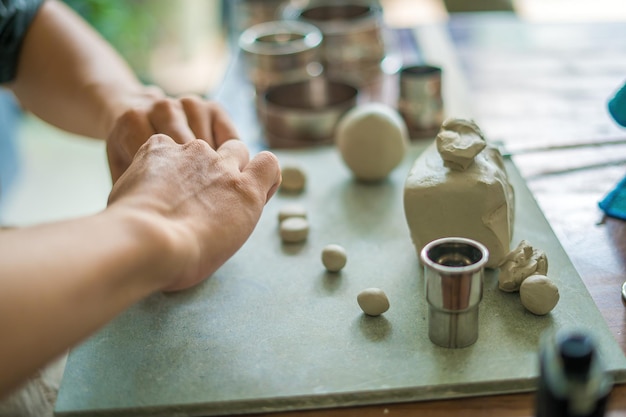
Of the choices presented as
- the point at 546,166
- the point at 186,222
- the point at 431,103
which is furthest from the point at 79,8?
the point at 186,222

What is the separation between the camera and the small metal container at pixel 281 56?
60.1 inches

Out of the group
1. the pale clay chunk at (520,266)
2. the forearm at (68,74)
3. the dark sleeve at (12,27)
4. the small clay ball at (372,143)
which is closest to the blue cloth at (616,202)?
the pale clay chunk at (520,266)

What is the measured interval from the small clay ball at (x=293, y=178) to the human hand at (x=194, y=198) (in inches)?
12.4

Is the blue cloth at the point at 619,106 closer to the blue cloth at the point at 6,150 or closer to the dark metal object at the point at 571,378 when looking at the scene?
the dark metal object at the point at 571,378

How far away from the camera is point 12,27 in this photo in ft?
4.31

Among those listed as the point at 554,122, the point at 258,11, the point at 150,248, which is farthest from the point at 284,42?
the point at 150,248

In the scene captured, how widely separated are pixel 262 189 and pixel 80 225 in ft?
0.78

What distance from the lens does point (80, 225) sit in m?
0.68

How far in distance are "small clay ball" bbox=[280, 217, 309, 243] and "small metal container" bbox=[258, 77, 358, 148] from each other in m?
0.35

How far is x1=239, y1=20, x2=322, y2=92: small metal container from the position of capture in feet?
5.01

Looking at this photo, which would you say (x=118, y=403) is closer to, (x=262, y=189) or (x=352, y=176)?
(x=262, y=189)

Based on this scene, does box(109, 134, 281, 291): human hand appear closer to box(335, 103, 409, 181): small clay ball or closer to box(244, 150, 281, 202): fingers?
box(244, 150, 281, 202): fingers

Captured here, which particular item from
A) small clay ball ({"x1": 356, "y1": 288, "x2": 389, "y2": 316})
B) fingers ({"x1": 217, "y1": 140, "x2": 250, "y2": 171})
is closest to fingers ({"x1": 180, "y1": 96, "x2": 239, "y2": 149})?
fingers ({"x1": 217, "y1": 140, "x2": 250, "y2": 171})

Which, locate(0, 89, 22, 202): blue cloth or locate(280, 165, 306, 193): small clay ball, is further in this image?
locate(0, 89, 22, 202): blue cloth
